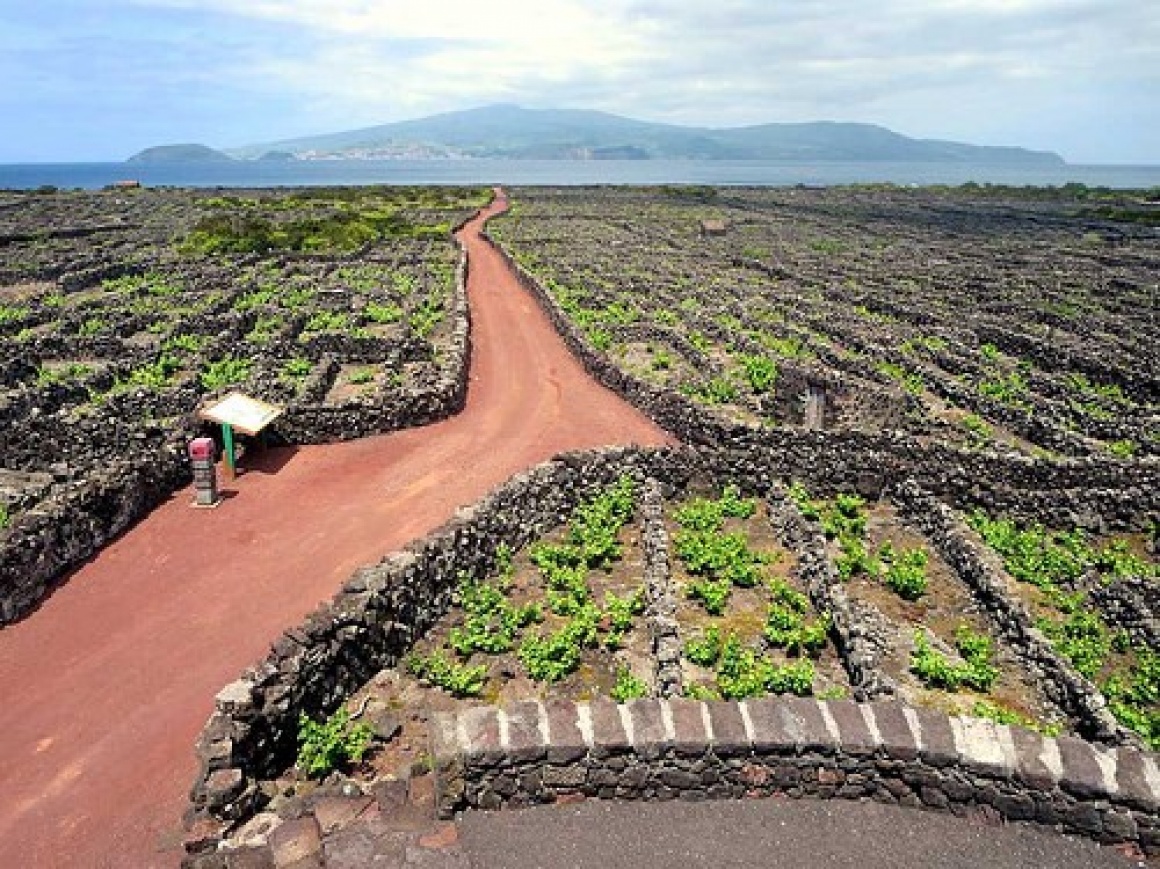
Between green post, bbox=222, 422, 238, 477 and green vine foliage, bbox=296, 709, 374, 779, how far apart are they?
1176 cm

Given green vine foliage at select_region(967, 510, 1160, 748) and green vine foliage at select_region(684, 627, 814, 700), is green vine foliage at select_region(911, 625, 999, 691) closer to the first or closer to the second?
green vine foliage at select_region(967, 510, 1160, 748)

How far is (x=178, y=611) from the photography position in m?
15.2

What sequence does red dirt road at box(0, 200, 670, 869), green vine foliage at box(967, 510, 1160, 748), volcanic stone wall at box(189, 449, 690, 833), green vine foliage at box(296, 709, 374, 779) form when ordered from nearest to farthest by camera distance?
volcanic stone wall at box(189, 449, 690, 833) → red dirt road at box(0, 200, 670, 869) → green vine foliage at box(296, 709, 374, 779) → green vine foliage at box(967, 510, 1160, 748)

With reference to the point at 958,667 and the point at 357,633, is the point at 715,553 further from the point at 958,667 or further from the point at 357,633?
the point at 357,633

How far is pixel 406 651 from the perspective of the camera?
46.1 ft

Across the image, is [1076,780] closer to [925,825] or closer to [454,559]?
[925,825]

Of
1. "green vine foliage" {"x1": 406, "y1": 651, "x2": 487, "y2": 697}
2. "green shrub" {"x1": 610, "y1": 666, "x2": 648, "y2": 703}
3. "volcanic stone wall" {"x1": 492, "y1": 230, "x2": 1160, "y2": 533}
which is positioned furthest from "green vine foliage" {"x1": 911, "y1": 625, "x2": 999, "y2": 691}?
"green vine foliage" {"x1": 406, "y1": 651, "x2": 487, "y2": 697}

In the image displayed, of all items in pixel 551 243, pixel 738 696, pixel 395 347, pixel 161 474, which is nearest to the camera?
pixel 738 696

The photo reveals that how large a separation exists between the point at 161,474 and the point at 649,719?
605 inches

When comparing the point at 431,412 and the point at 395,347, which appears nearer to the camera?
the point at 431,412

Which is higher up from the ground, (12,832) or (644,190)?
(644,190)

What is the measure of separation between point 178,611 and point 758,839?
11333 mm

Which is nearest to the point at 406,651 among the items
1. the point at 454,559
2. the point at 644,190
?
the point at 454,559

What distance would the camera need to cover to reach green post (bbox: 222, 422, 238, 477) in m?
21.3
